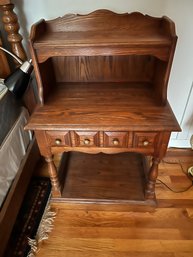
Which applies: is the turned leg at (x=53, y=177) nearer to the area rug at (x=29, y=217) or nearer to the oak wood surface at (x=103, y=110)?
the area rug at (x=29, y=217)

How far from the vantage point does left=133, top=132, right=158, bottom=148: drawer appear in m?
0.91

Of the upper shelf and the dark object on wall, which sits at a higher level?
the upper shelf

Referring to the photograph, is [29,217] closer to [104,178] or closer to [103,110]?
[104,178]

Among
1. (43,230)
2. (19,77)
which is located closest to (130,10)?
(19,77)

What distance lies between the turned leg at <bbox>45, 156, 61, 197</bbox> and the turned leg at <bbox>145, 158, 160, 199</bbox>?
0.55m

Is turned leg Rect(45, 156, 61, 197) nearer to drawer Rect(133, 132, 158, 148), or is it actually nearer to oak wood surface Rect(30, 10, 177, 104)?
oak wood surface Rect(30, 10, 177, 104)

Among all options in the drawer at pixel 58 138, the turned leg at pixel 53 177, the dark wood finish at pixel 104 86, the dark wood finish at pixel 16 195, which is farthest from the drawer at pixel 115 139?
the dark wood finish at pixel 16 195

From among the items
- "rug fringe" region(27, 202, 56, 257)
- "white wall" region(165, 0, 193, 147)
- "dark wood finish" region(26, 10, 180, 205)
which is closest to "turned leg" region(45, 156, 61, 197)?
"dark wood finish" region(26, 10, 180, 205)

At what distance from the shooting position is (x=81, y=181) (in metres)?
1.33

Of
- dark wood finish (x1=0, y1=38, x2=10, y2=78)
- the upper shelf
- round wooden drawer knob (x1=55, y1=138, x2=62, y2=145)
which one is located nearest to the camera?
the upper shelf

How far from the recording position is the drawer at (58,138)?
932 mm

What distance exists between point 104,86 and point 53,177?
63 centimetres

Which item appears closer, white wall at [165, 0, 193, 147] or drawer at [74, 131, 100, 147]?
drawer at [74, 131, 100, 147]

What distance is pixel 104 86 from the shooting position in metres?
1.14
